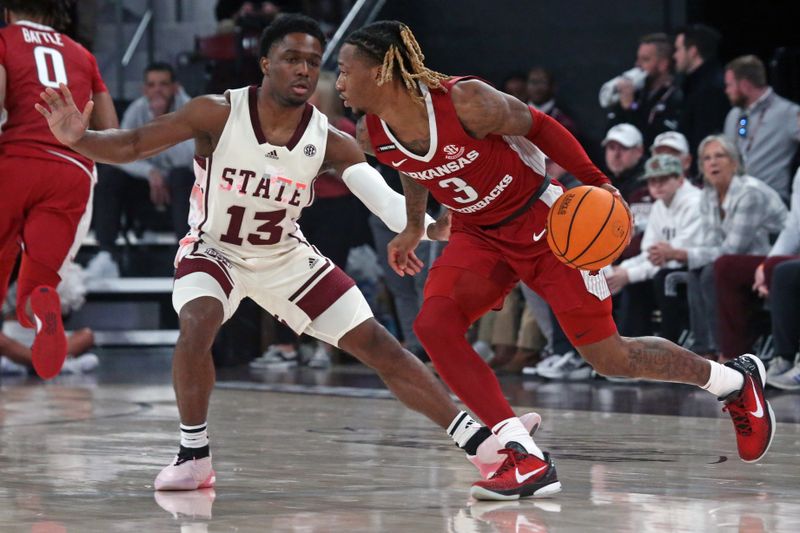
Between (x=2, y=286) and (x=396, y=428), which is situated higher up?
(x=2, y=286)

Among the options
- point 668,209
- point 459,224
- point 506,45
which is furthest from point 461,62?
point 459,224

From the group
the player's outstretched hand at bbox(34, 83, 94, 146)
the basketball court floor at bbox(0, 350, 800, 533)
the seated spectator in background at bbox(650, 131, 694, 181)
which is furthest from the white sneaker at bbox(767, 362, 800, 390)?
the player's outstretched hand at bbox(34, 83, 94, 146)

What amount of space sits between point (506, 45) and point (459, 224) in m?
8.39

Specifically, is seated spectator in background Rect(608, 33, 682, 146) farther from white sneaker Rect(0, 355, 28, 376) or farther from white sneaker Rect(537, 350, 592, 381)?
white sneaker Rect(0, 355, 28, 376)

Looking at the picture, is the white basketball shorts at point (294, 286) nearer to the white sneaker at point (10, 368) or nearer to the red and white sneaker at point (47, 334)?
the red and white sneaker at point (47, 334)

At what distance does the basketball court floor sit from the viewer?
3941 mm

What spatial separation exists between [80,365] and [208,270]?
585 centimetres

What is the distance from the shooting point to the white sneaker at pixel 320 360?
36.1 feet

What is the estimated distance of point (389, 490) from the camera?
453 centimetres

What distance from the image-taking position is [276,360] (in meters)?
11.0

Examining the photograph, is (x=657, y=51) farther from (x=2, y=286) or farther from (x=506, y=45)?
(x=2, y=286)

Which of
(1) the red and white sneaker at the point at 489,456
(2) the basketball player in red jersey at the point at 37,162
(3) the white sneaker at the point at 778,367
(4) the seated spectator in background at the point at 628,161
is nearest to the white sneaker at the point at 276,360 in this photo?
(4) the seated spectator in background at the point at 628,161

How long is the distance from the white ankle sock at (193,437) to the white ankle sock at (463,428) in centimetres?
87

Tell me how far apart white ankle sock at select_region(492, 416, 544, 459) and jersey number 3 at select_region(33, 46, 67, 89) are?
301cm
